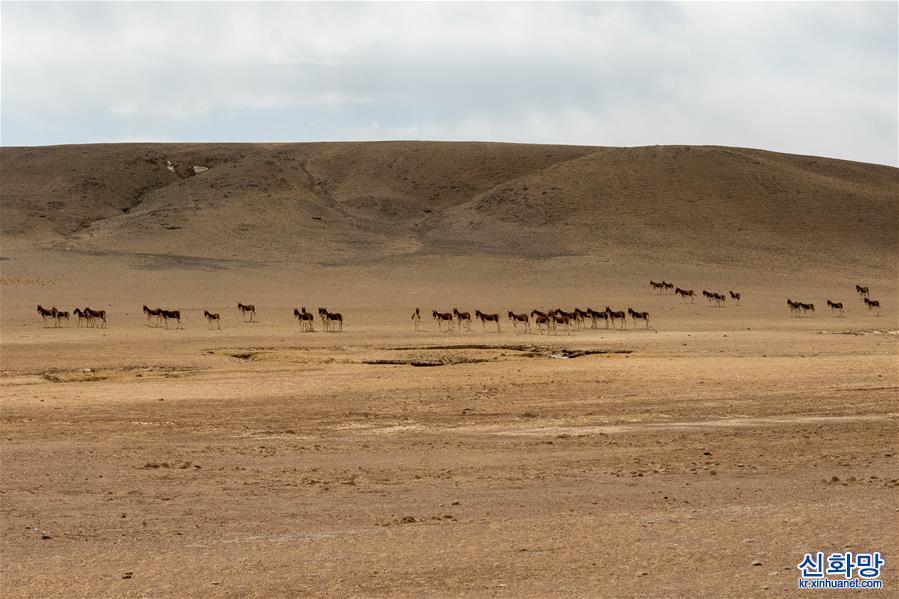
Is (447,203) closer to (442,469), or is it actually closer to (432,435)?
(432,435)

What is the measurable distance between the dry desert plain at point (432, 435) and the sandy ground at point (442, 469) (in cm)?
5

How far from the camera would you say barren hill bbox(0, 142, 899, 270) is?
73.0 m

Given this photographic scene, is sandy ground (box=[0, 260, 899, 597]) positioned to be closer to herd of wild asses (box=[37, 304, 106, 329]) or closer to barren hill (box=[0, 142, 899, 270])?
herd of wild asses (box=[37, 304, 106, 329])

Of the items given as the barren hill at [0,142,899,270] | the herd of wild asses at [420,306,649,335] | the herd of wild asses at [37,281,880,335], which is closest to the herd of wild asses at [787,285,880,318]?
the herd of wild asses at [37,281,880,335]

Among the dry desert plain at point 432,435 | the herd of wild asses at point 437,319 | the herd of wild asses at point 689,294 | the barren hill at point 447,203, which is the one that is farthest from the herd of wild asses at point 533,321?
the barren hill at point 447,203

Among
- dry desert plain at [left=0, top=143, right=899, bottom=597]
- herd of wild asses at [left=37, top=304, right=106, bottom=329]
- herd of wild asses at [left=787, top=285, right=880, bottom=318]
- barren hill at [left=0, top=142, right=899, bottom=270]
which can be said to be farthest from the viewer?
barren hill at [left=0, top=142, right=899, bottom=270]

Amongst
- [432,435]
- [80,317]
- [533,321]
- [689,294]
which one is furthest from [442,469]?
[689,294]

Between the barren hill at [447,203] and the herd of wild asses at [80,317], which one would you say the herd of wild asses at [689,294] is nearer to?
the barren hill at [447,203]

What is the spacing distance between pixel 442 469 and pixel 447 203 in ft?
259

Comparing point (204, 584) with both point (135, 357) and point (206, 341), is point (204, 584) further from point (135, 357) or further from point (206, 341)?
point (206, 341)

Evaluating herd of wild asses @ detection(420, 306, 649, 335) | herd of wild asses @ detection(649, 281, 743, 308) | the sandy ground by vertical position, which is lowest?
the sandy ground

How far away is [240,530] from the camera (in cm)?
1106

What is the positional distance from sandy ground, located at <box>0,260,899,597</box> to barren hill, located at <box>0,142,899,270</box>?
42468 mm

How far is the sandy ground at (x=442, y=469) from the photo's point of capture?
376 inches
